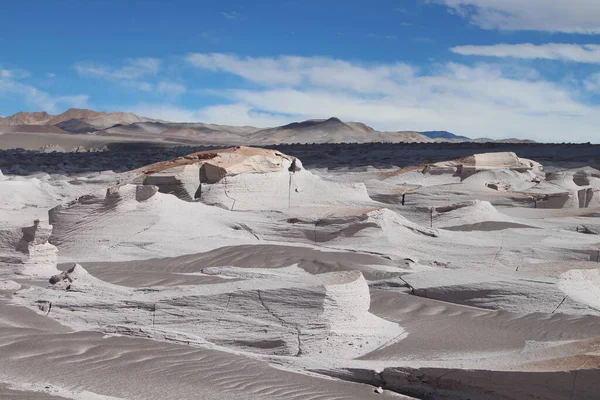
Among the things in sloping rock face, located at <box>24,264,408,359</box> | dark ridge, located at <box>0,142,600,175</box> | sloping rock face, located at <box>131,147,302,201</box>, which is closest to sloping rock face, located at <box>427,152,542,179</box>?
sloping rock face, located at <box>131,147,302,201</box>

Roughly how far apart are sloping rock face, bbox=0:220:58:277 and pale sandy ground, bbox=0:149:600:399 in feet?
0.05

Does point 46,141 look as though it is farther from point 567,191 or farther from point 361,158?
point 567,191

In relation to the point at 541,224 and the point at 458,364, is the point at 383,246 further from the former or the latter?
the point at 458,364

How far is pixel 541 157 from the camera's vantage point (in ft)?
75.8

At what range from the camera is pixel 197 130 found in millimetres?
73438

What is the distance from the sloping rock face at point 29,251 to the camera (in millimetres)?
5926

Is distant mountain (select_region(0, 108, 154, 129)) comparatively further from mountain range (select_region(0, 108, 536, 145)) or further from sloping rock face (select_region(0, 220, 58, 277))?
sloping rock face (select_region(0, 220, 58, 277))

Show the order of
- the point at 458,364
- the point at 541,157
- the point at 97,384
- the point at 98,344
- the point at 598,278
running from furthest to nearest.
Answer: the point at 541,157 < the point at 598,278 < the point at 98,344 < the point at 458,364 < the point at 97,384

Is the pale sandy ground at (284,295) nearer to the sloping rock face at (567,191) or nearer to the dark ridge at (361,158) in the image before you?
the sloping rock face at (567,191)

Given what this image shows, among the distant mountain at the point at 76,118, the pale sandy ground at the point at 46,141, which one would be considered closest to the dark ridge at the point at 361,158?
the pale sandy ground at the point at 46,141

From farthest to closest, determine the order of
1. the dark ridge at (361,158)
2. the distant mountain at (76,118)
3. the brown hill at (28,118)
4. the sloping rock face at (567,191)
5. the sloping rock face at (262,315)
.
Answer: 1. the brown hill at (28,118)
2. the distant mountain at (76,118)
3. the dark ridge at (361,158)
4. the sloping rock face at (567,191)
5. the sloping rock face at (262,315)

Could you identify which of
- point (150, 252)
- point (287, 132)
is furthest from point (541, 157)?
point (287, 132)

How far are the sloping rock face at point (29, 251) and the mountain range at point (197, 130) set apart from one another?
46.4 m

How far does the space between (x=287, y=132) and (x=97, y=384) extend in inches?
2350
